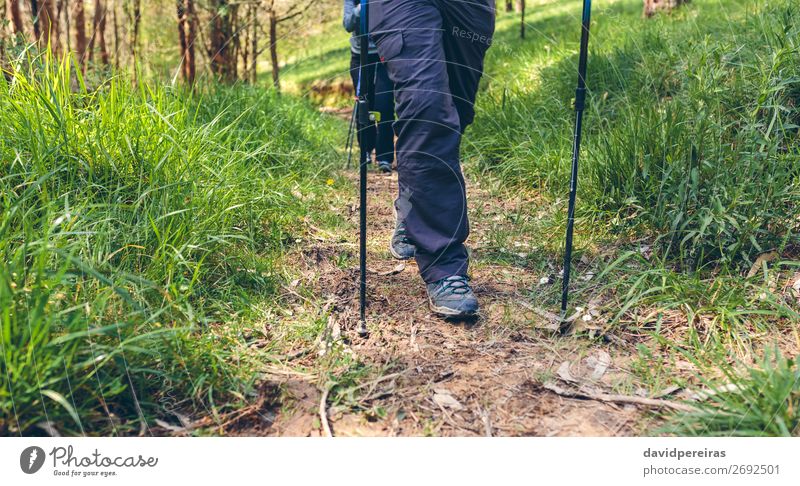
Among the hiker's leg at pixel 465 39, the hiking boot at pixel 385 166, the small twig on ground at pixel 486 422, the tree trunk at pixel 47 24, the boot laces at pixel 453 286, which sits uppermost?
the tree trunk at pixel 47 24

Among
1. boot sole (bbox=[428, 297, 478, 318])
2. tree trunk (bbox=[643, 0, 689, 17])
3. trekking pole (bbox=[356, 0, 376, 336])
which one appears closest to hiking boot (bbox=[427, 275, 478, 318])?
boot sole (bbox=[428, 297, 478, 318])

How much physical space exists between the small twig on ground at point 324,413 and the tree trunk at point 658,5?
18.7 ft

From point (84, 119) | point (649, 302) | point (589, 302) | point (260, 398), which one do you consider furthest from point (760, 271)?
point (84, 119)

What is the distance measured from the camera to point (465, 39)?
8.45ft

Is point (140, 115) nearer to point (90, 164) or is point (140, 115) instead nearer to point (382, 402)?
point (90, 164)

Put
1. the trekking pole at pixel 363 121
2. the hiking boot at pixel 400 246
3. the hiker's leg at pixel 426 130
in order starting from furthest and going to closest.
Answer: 1. the hiking boot at pixel 400 246
2. the hiker's leg at pixel 426 130
3. the trekking pole at pixel 363 121

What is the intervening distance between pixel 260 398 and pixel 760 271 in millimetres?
1898

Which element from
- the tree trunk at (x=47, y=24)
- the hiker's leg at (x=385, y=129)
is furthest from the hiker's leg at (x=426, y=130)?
the hiker's leg at (x=385, y=129)

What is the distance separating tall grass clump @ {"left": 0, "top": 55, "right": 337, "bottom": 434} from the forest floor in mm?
198

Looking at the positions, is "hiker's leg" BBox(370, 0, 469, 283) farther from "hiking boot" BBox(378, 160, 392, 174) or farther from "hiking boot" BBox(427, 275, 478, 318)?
"hiking boot" BBox(378, 160, 392, 174)

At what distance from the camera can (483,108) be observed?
4.70 metres

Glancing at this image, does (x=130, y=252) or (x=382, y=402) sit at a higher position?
(x=130, y=252)

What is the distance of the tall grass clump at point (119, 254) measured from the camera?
153cm

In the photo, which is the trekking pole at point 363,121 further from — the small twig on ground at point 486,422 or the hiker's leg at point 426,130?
the small twig on ground at point 486,422
